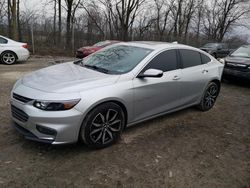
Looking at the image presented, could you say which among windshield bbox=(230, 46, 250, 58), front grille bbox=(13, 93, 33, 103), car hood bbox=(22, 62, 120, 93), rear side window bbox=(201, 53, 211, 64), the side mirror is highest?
windshield bbox=(230, 46, 250, 58)

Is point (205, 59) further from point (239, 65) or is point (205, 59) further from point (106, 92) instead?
point (239, 65)

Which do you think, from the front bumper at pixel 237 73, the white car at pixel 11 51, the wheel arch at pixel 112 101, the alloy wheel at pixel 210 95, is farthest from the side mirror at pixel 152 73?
the white car at pixel 11 51

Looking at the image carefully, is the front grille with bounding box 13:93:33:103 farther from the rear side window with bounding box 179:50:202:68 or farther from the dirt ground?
the rear side window with bounding box 179:50:202:68

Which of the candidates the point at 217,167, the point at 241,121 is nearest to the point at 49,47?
the point at 241,121

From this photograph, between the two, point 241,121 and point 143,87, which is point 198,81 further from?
point 143,87

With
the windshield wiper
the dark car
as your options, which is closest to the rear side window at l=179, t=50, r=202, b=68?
the windshield wiper

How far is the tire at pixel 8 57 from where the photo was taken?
1045 cm

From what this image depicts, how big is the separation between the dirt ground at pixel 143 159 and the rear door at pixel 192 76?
2.02 feet

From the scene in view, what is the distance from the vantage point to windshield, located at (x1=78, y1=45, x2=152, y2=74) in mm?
3920

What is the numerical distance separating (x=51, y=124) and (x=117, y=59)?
1.75m

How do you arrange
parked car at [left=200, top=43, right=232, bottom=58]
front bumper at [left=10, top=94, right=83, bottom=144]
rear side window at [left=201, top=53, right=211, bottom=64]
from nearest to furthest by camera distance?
front bumper at [left=10, top=94, right=83, bottom=144], rear side window at [left=201, top=53, right=211, bottom=64], parked car at [left=200, top=43, right=232, bottom=58]

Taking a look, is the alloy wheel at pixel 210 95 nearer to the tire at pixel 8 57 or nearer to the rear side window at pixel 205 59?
the rear side window at pixel 205 59

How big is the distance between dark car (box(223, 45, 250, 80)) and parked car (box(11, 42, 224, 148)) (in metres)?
3.84

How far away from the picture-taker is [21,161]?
314cm
